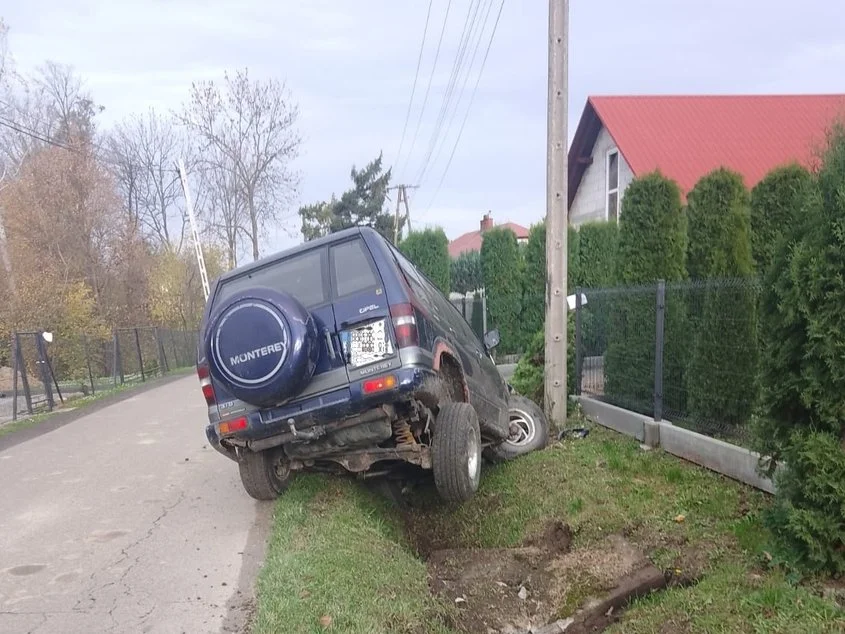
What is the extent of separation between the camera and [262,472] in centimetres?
601

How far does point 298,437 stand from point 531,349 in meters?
6.18

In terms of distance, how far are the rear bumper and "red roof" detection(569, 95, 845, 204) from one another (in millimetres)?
16775

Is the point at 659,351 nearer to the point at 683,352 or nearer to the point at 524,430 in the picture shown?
the point at 683,352

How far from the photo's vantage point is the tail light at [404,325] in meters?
4.94

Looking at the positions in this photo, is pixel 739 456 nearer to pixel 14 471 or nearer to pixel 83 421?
pixel 14 471

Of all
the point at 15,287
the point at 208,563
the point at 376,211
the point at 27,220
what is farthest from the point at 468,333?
the point at 376,211

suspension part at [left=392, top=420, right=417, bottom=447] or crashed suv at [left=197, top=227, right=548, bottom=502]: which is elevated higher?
crashed suv at [left=197, top=227, right=548, bottom=502]

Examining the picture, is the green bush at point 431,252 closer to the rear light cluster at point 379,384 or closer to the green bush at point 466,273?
the green bush at point 466,273

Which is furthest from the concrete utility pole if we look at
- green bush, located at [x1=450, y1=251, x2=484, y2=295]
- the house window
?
green bush, located at [x1=450, y1=251, x2=484, y2=295]

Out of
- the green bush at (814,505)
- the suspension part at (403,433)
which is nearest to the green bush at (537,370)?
the suspension part at (403,433)

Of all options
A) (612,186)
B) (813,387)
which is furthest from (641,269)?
(612,186)

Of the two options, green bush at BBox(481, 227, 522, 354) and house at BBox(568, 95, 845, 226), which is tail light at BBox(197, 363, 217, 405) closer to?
green bush at BBox(481, 227, 522, 354)

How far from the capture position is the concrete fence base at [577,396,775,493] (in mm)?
5461

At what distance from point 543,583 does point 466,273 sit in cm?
2136
